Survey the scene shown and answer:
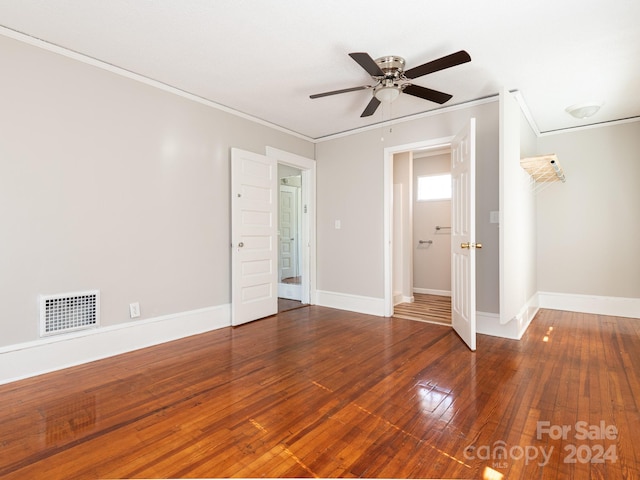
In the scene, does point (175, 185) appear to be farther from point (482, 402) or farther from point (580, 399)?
point (580, 399)

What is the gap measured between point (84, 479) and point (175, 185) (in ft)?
8.44

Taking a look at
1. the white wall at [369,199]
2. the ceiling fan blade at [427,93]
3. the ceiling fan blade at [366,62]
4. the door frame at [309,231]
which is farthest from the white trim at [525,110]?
the door frame at [309,231]

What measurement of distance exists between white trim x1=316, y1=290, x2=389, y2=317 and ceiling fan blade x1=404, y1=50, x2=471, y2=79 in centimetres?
284

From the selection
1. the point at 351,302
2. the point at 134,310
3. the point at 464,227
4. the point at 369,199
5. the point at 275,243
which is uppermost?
the point at 369,199

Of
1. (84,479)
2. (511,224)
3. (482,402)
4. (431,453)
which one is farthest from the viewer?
(511,224)

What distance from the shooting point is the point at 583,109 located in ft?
12.2

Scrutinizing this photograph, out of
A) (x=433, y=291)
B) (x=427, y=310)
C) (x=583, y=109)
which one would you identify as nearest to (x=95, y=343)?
(x=427, y=310)

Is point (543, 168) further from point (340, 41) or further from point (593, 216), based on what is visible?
point (340, 41)

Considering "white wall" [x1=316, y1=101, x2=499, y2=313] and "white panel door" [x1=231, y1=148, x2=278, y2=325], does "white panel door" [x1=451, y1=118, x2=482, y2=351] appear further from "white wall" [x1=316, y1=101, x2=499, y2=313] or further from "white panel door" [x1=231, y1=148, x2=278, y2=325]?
"white panel door" [x1=231, y1=148, x2=278, y2=325]

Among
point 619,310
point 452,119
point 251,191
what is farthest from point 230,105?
point 619,310

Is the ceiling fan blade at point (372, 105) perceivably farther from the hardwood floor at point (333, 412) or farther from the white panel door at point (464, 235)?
the hardwood floor at point (333, 412)

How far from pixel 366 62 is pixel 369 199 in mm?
2323

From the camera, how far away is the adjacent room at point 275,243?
1.79m

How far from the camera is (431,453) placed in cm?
162
